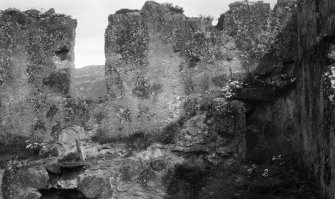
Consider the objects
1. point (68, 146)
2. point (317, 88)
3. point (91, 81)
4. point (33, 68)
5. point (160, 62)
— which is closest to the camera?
point (317, 88)

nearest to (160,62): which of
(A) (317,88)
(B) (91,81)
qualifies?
(A) (317,88)

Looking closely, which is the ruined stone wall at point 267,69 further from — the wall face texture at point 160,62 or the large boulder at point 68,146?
the large boulder at point 68,146

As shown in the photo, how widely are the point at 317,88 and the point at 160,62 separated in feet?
12.6

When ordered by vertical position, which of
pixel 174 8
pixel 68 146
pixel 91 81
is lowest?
pixel 68 146

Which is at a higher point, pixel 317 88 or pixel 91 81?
pixel 91 81

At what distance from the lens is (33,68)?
1036cm

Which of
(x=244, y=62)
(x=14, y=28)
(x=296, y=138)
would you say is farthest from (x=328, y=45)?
(x=14, y=28)

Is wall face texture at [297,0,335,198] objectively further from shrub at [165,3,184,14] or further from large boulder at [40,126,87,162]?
large boulder at [40,126,87,162]

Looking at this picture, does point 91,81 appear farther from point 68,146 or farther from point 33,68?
point 68,146

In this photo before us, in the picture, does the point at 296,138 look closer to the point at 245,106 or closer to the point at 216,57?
the point at 245,106

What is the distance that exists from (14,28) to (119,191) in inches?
161

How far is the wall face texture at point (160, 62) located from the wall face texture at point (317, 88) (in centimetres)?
205

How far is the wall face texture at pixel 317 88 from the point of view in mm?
6711

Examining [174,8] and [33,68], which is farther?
[174,8]
